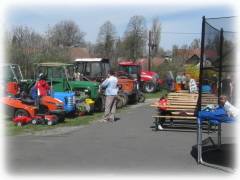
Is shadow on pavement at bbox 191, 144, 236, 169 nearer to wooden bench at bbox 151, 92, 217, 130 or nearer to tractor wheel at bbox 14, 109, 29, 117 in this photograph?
wooden bench at bbox 151, 92, 217, 130

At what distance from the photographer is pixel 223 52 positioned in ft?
38.0

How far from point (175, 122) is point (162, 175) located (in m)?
9.04

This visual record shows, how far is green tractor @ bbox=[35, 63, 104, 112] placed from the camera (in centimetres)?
2191

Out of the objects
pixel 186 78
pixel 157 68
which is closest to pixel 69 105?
pixel 186 78

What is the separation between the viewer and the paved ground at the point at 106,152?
361 inches

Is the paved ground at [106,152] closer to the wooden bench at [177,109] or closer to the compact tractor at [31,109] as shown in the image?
the wooden bench at [177,109]

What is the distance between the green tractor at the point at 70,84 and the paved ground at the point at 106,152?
615cm

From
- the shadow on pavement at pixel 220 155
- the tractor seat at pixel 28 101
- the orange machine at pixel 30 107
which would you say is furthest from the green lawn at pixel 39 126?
the shadow on pavement at pixel 220 155

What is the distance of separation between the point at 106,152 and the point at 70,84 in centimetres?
1216

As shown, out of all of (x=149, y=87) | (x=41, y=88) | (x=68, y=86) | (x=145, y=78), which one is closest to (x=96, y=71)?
(x=68, y=86)

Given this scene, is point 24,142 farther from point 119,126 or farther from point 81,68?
point 81,68

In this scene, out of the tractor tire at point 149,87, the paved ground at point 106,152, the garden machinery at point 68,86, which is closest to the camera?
the paved ground at point 106,152

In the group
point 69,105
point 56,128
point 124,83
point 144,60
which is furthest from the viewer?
point 144,60

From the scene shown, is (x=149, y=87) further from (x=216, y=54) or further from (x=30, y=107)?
(x=216, y=54)
